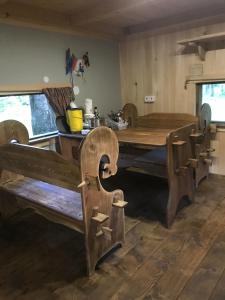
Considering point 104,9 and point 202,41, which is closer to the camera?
point 104,9

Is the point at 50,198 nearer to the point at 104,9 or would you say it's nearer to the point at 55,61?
the point at 55,61

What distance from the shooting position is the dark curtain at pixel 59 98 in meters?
2.94

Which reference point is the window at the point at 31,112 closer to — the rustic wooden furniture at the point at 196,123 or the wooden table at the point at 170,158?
the wooden table at the point at 170,158

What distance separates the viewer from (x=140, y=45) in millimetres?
3703

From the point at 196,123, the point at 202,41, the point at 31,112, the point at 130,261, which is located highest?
the point at 202,41

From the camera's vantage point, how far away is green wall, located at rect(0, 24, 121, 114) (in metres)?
2.58

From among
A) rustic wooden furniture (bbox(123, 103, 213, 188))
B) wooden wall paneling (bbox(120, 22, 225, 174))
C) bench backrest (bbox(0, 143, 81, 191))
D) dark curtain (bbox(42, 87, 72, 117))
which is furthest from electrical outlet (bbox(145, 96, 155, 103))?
bench backrest (bbox(0, 143, 81, 191))

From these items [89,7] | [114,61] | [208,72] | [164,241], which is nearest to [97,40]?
[114,61]

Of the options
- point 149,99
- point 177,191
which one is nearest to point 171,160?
point 177,191

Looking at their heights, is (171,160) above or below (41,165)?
below

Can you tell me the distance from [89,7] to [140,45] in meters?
1.12

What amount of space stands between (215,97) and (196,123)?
851mm

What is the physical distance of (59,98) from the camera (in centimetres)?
303

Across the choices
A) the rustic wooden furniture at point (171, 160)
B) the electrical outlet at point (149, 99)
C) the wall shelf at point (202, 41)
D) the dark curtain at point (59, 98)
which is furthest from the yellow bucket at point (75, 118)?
the wall shelf at point (202, 41)
